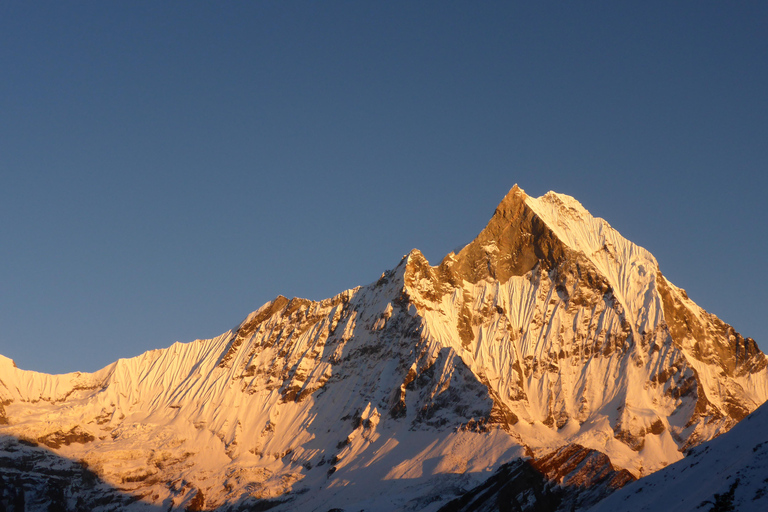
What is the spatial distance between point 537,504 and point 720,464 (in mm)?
61832

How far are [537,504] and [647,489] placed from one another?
47897mm

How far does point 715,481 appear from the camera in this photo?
13512 centimetres

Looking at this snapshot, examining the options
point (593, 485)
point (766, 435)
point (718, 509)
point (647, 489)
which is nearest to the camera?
point (718, 509)

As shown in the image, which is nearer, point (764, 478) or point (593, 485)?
point (764, 478)

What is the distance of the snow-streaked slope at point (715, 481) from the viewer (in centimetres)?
12400

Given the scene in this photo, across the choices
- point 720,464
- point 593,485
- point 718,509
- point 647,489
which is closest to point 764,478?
point 718,509

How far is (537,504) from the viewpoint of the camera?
19862 centimetres

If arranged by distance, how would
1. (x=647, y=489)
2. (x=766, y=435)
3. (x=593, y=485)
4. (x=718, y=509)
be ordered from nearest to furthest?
(x=718, y=509) < (x=766, y=435) < (x=647, y=489) < (x=593, y=485)

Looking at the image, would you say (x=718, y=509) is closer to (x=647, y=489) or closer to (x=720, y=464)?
(x=720, y=464)

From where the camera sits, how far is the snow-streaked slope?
124 m

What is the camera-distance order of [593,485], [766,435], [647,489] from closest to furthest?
[766,435], [647,489], [593,485]

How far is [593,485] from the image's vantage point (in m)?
192

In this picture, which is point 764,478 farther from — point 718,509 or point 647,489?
point 647,489

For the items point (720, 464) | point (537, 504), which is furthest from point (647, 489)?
point (537, 504)
